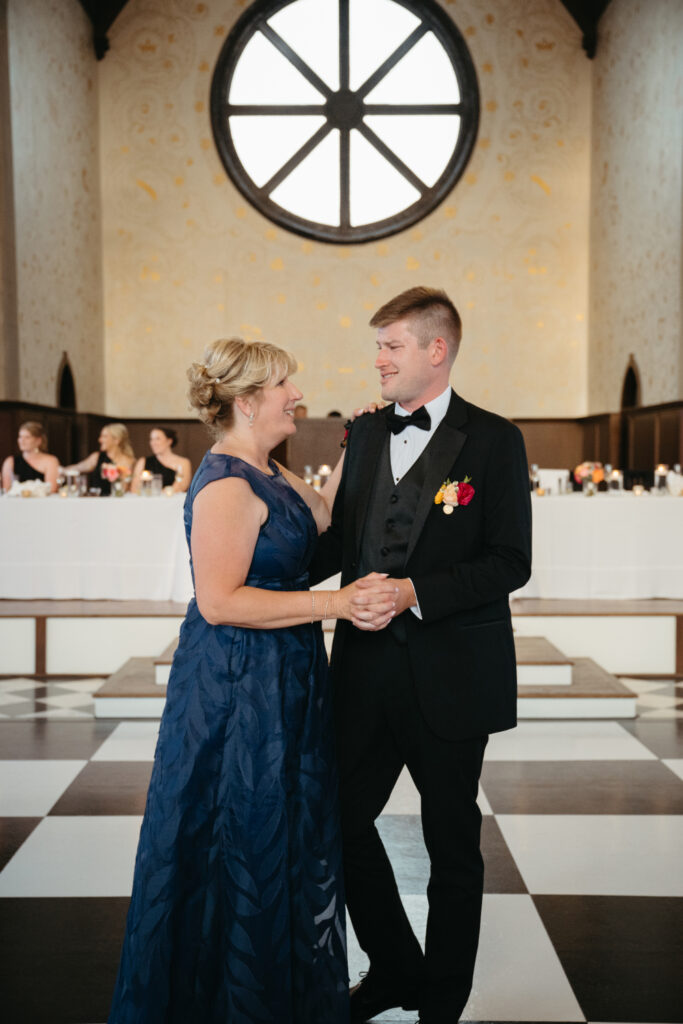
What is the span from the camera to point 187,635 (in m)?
1.89

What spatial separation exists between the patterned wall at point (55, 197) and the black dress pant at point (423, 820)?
327 inches

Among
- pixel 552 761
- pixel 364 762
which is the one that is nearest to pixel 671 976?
pixel 364 762

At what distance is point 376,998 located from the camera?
80.1 inches

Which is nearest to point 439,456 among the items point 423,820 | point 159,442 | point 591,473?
point 423,820

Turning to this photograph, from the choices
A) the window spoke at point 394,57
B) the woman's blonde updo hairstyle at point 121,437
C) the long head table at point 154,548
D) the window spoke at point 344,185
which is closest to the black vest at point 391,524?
the long head table at point 154,548

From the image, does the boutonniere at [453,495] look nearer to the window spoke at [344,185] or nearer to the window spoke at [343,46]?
the window spoke at [344,185]

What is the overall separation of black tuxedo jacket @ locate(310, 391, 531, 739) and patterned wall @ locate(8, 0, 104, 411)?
27.3 ft

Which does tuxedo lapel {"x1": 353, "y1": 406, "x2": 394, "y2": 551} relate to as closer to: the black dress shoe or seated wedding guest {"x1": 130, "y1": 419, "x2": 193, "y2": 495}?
the black dress shoe

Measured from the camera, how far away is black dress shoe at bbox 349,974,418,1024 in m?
2.03

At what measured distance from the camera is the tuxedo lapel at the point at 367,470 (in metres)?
2.01

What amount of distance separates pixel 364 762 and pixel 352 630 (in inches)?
10.6

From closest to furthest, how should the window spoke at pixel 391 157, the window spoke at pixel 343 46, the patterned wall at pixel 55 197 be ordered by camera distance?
the patterned wall at pixel 55 197 → the window spoke at pixel 343 46 → the window spoke at pixel 391 157

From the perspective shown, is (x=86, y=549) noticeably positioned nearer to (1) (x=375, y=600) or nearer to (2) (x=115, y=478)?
(2) (x=115, y=478)

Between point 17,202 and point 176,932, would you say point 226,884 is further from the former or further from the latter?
point 17,202
